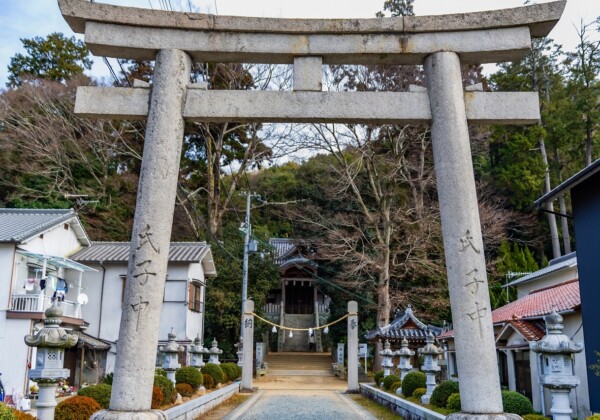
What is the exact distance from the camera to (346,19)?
738 cm

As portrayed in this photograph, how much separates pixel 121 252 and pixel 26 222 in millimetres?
4566

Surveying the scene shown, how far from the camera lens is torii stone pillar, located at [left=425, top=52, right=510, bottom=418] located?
6422mm

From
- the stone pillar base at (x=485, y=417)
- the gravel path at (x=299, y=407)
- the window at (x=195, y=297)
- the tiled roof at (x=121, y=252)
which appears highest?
the tiled roof at (x=121, y=252)

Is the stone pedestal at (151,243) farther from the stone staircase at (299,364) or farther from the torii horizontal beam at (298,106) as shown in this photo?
the stone staircase at (299,364)

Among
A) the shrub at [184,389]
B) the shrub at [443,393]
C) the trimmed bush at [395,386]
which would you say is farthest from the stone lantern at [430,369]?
the shrub at [184,389]

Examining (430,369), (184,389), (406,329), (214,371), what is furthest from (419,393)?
(406,329)

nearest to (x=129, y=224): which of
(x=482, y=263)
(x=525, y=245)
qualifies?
(x=525, y=245)

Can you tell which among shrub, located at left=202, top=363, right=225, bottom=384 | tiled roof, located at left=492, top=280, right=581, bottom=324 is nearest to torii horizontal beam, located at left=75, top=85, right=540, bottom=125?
tiled roof, located at left=492, top=280, right=581, bottom=324

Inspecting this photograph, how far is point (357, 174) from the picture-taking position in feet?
93.1

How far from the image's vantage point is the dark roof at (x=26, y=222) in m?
19.8

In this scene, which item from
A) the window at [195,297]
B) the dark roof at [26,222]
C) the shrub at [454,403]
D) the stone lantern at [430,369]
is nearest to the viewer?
the shrub at [454,403]

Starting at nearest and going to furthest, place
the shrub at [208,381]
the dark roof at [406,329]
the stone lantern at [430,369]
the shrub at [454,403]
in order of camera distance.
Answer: the shrub at [454,403]
the stone lantern at [430,369]
the shrub at [208,381]
the dark roof at [406,329]

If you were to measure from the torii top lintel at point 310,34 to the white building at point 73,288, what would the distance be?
14729mm

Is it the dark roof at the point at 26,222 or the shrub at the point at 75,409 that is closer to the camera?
the shrub at the point at 75,409
